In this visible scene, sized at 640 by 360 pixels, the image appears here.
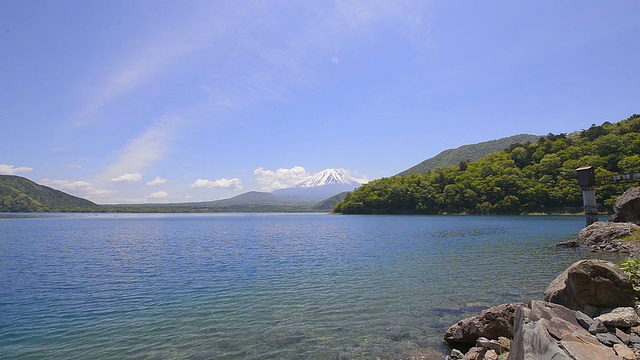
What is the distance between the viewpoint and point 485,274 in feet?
75.0

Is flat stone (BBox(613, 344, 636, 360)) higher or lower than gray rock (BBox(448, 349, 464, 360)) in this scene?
higher

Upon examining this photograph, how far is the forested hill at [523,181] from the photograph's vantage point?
10544cm

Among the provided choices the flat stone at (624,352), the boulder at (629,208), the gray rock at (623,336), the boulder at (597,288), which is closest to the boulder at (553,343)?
the flat stone at (624,352)

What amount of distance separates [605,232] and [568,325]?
35901 millimetres

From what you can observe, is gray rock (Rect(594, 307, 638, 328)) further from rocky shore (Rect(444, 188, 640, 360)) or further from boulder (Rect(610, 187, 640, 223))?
boulder (Rect(610, 187, 640, 223))

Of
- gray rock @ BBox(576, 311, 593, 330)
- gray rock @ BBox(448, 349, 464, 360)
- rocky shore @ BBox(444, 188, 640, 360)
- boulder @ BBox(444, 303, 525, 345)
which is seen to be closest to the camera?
rocky shore @ BBox(444, 188, 640, 360)

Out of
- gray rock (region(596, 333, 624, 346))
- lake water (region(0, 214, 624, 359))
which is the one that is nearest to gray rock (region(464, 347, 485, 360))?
lake water (region(0, 214, 624, 359))

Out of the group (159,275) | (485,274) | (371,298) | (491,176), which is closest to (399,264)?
(485,274)

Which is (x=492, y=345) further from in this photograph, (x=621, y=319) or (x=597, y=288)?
(x=597, y=288)

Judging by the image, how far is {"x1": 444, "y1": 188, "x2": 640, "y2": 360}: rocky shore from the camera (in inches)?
243

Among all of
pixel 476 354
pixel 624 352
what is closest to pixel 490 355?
pixel 476 354

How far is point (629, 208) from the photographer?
38.2 metres

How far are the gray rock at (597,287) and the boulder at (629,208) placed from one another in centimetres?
3777

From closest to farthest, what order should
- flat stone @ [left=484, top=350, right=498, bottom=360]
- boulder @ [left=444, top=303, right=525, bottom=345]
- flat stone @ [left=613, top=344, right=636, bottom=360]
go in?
flat stone @ [left=613, top=344, right=636, bottom=360]
flat stone @ [left=484, top=350, right=498, bottom=360]
boulder @ [left=444, top=303, right=525, bottom=345]
